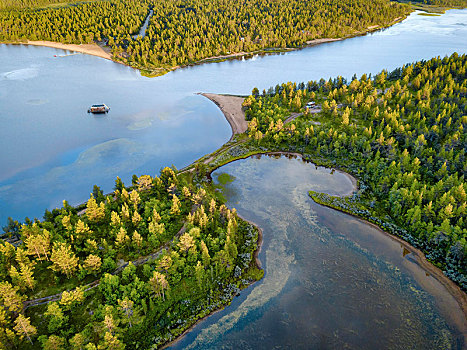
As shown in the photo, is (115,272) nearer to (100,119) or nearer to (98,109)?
(100,119)

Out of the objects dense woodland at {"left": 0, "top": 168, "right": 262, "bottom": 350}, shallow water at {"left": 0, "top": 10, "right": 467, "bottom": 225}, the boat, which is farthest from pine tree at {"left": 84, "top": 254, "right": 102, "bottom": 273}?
the boat

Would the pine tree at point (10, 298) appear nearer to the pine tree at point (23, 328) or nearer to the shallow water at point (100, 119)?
the pine tree at point (23, 328)

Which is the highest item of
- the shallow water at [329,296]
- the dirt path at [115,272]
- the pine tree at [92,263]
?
the pine tree at [92,263]

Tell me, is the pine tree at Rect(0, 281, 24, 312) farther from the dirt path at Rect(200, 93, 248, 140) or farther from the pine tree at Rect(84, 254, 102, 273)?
the dirt path at Rect(200, 93, 248, 140)

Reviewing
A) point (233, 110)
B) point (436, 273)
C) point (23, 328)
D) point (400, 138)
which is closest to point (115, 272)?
point (23, 328)

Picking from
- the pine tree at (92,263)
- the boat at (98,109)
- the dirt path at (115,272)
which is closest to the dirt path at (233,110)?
the boat at (98,109)
